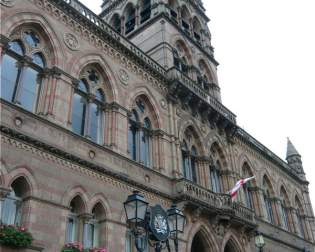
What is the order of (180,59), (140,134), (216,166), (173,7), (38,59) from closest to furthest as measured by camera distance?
(38,59), (140,134), (216,166), (180,59), (173,7)

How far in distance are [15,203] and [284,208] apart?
24043mm

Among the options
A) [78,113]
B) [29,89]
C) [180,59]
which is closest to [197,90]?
[180,59]

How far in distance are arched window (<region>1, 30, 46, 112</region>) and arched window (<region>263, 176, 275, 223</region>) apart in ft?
63.5

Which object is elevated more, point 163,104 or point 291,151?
point 291,151

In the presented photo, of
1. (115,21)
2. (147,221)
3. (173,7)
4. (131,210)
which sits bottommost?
(147,221)

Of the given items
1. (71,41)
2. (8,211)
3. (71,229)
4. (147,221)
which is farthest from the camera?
(71,41)

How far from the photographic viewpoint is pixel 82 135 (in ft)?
52.9

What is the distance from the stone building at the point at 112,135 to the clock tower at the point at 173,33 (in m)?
0.10

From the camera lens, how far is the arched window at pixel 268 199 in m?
28.6

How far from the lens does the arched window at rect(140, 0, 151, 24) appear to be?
1119 inches

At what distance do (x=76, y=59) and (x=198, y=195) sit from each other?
8.55 m

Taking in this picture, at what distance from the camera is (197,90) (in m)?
23.8

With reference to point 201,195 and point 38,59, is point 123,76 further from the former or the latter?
point 201,195

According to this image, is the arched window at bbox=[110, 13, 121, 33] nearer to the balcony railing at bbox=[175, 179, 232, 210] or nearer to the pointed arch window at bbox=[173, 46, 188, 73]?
the pointed arch window at bbox=[173, 46, 188, 73]
